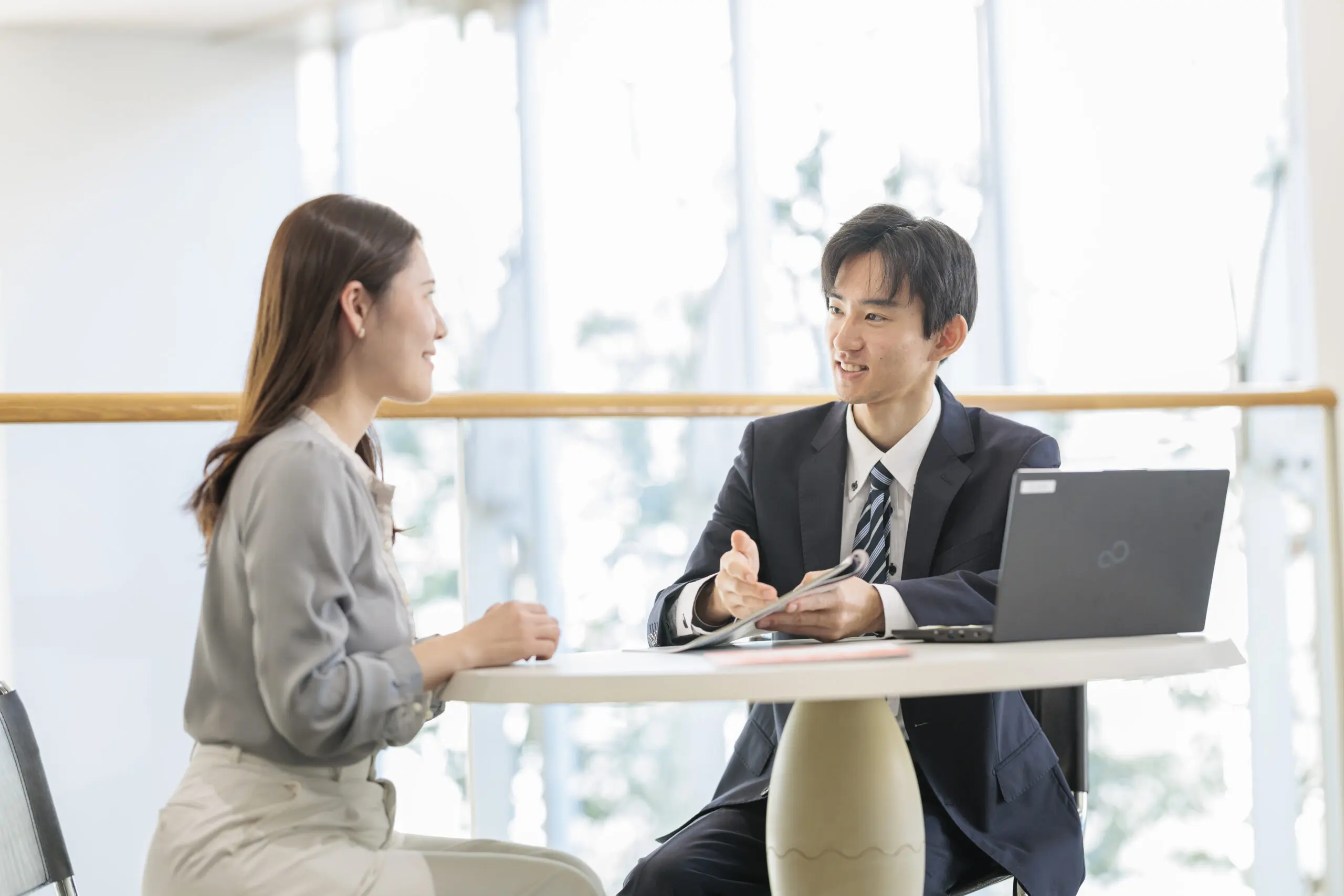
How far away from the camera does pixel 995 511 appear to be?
68.2 inches

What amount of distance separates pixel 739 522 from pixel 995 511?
0.37 metres

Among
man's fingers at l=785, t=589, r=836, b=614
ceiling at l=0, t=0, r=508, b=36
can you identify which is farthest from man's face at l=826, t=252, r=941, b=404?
ceiling at l=0, t=0, r=508, b=36

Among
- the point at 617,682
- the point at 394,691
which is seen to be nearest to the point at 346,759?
the point at 394,691

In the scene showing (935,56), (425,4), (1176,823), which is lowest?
(1176,823)

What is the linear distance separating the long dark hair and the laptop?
711 mm

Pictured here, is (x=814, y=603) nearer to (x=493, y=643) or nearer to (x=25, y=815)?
(x=493, y=643)

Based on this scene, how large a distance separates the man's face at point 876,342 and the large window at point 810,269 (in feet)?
3.17

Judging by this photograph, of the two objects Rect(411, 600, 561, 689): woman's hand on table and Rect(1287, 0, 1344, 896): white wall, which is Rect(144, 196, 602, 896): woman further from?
Rect(1287, 0, 1344, 896): white wall

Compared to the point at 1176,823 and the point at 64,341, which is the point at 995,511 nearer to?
the point at 1176,823

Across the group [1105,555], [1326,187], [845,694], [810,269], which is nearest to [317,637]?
[845,694]

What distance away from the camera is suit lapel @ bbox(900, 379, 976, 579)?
5.70 ft

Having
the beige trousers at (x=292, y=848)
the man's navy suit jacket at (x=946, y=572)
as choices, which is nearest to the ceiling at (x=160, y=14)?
the man's navy suit jacket at (x=946, y=572)

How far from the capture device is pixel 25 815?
1587mm

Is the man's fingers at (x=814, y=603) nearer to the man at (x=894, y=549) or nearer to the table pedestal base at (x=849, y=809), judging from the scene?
the man at (x=894, y=549)
